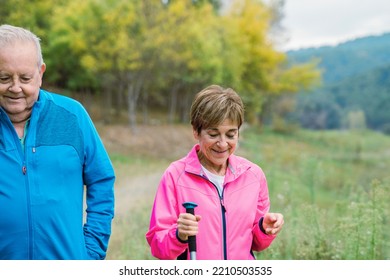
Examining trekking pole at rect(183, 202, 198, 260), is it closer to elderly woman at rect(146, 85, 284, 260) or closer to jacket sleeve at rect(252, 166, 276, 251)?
elderly woman at rect(146, 85, 284, 260)

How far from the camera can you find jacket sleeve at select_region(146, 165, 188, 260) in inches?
94.9

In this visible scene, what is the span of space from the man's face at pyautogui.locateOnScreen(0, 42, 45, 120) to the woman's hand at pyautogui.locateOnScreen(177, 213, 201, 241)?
78cm

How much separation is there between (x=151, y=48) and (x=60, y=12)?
5551mm

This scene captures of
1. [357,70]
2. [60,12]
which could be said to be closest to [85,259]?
[60,12]

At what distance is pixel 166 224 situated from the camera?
97.3 inches

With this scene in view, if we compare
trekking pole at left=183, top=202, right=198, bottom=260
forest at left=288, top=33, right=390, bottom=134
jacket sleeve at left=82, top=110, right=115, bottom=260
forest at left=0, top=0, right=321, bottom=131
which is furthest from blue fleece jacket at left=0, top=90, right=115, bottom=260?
forest at left=288, top=33, right=390, bottom=134

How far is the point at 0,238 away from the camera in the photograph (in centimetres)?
227

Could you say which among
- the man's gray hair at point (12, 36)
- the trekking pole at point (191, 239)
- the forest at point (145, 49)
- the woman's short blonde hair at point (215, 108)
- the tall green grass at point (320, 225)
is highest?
the forest at point (145, 49)

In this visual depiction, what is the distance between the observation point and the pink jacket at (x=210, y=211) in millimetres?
2492

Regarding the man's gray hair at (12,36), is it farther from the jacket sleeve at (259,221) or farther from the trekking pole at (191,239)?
the jacket sleeve at (259,221)

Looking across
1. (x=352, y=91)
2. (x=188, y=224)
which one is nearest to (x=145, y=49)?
(x=188, y=224)

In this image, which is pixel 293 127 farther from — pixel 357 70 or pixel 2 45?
pixel 2 45

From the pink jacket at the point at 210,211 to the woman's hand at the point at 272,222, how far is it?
0.24 ft

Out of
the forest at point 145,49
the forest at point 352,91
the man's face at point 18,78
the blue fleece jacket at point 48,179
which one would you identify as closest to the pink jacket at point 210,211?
the blue fleece jacket at point 48,179
